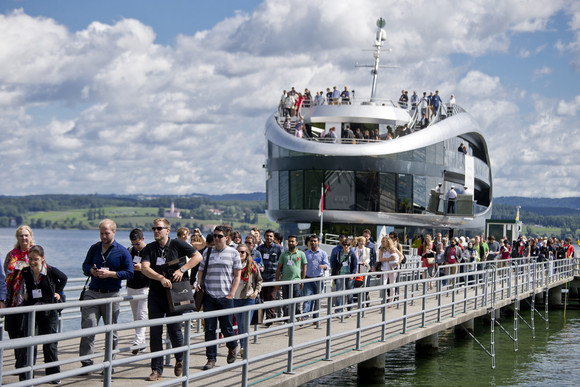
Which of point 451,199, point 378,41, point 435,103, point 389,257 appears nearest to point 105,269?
point 389,257

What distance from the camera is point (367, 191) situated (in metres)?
34.6

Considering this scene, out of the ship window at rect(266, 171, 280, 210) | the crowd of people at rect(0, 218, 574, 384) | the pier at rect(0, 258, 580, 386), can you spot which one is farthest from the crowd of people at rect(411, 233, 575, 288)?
the crowd of people at rect(0, 218, 574, 384)

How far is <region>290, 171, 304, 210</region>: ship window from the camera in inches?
1391

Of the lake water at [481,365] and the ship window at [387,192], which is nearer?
the lake water at [481,365]

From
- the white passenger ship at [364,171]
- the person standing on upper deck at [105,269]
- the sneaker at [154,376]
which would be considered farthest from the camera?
the white passenger ship at [364,171]

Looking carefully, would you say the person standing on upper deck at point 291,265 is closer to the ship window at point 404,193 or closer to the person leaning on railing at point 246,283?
the person leaning on railing at point 246,283

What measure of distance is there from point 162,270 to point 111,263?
0.66 m

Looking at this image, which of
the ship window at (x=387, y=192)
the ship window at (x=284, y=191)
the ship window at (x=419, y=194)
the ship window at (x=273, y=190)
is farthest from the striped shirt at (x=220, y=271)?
the ship window at (x=273, y=190)

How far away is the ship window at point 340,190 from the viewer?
34469 millimetres

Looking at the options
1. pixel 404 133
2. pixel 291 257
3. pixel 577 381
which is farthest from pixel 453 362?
pixel 404 133

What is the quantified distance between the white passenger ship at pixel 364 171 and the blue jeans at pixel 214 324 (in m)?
24.4

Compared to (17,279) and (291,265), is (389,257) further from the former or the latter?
(17,279)

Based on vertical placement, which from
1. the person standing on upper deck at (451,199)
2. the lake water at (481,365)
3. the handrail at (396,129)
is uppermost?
the handrail at (396,129)

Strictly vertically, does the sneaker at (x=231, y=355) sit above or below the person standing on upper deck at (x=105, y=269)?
below
